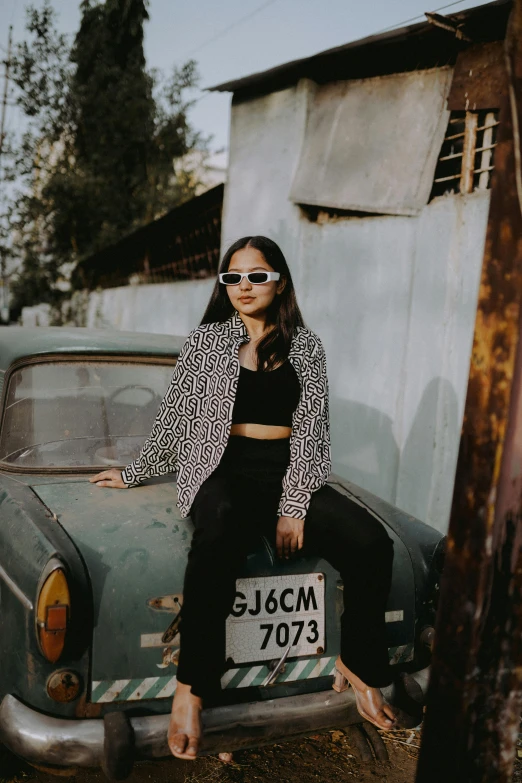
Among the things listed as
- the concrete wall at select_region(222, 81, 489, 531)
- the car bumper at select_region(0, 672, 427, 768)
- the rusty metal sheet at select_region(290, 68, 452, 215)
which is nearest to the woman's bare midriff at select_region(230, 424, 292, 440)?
the car bumper at select_region(0, 672, 427, 768)

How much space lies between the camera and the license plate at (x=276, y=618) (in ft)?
7.82

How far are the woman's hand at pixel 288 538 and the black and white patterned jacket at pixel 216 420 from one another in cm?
5

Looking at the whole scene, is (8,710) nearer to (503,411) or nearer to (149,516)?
(149,516)

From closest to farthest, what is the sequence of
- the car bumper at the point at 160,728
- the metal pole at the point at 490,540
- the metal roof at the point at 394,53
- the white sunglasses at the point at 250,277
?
1. the metal pole at the point at 490,540
2. the car bumper at the point at 160,728
3. the white sunglasses at the point at 250,277
4. the metal roof at the point at 394,53

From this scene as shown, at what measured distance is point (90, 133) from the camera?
1739 centimetres

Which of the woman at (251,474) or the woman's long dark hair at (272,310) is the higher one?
the woman's long dark hair at (272,310)

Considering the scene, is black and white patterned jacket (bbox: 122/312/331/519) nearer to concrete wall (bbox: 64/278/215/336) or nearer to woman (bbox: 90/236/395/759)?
woman (bbox: 90/236/395/759)

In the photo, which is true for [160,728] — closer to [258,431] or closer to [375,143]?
[258,431]

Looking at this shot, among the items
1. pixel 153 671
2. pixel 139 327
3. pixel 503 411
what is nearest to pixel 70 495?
pixel 153 671

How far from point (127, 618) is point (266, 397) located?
981 mm

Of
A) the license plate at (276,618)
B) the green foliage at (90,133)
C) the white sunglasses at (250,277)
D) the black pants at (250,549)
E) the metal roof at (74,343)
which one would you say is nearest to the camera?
the black pants at (250,549)

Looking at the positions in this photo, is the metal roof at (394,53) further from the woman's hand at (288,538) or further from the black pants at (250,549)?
the woman's hand at (288,538)

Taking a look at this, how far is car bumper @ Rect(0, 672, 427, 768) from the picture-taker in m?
2.11

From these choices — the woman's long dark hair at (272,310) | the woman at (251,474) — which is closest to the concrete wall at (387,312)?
the woman's long dark hair at (272,310)
